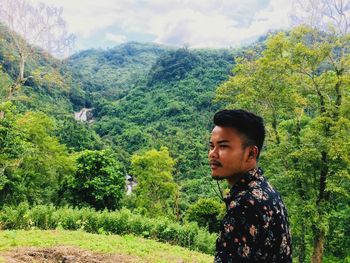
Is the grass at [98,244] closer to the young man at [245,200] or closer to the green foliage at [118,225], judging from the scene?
the green foliage at [118,225]

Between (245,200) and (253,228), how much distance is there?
15 cm

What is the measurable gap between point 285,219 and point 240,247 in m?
0.38

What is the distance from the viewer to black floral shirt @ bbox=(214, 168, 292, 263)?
1.98 meters

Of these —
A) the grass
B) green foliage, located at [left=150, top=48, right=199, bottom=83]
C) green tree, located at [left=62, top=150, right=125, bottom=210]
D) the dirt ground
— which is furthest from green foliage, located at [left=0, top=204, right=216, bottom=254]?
green foliage, located at [left=150, top=48, right=199, bottom=83]

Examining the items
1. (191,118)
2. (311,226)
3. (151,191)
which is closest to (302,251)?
(311,226)

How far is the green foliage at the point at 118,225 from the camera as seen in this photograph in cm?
1382

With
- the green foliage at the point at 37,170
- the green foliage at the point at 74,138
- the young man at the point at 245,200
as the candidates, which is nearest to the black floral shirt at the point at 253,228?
the young man at the point at 245,200

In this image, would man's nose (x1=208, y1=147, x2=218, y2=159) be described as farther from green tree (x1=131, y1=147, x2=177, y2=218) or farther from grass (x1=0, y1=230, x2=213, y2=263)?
green tree (x1=131, y1=147, x2=177, y2=218)

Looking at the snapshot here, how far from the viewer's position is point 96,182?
25.3 m

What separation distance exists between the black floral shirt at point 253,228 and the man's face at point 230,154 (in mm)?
101

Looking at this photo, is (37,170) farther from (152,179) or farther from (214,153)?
(214,153)

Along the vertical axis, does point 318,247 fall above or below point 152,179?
below

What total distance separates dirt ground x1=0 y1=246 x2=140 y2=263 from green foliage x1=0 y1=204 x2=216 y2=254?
4900 mm

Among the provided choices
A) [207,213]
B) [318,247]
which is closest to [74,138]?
[207,213]
